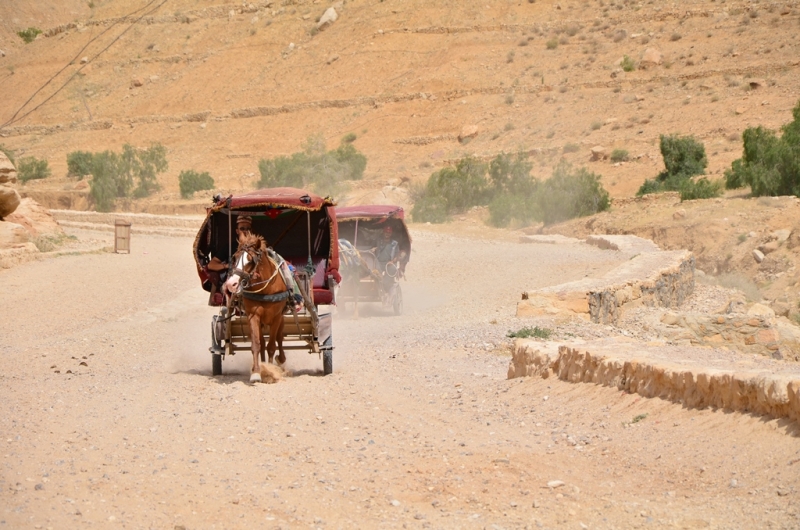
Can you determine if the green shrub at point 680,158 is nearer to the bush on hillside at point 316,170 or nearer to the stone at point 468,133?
the bush on hillside at point 316,170

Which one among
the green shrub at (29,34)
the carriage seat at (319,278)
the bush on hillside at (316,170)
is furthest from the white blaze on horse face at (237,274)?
the green shrub at (29,34)

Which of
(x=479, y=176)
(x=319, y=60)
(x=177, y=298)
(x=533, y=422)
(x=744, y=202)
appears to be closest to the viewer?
(x=533, y=422)

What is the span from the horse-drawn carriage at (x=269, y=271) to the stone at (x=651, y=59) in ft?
166

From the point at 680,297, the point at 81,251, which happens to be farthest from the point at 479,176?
the point at 680,297

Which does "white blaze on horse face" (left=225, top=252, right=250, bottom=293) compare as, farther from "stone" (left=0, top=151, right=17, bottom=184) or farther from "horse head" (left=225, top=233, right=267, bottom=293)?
"stone" (left=0, top=151, right=17, bottom=184)

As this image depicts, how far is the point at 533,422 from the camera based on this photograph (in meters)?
8.81

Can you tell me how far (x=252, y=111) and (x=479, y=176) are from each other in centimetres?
2916

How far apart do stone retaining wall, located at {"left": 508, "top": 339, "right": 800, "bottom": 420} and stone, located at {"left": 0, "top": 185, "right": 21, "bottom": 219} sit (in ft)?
60.0

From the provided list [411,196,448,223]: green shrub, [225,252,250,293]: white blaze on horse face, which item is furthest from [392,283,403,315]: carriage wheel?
[411,196,448,223]: green shrub

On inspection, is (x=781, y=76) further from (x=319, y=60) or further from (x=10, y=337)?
(x=10, y=337)

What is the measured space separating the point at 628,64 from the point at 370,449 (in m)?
56.5

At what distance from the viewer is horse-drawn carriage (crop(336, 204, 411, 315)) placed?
18.4 m

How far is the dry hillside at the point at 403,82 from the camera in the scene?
177 feet

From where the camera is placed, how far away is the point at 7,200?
1035 inches
